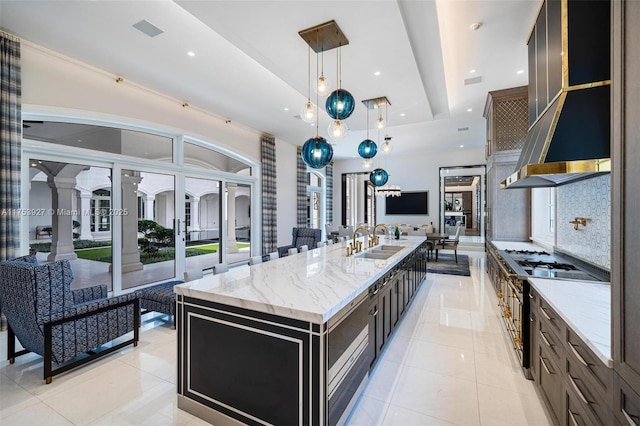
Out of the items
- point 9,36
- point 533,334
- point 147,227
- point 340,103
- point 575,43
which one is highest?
point 9,36

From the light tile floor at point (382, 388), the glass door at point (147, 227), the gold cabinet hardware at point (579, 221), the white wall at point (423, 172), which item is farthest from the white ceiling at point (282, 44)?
the white wall at point (423, 172)

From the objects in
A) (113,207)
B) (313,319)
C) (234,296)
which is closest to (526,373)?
(313,319)

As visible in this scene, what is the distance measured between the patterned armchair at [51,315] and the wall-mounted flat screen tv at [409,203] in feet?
33.1

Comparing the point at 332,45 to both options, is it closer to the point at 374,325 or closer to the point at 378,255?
the point at 378,255

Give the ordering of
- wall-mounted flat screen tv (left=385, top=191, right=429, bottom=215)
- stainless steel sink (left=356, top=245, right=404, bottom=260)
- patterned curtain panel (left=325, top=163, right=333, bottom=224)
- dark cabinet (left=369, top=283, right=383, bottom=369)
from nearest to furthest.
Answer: dark cabinet (left=369, top=283, right=383, bottom=369) < stainless steel sink (left=356, top=245, right=404, bottom=260) < wall-mounted flat screen tv (left=385, top=191, right=429, bottom=215) < patterned curtain panel (left=325, top=163, right=333, bottom=224)

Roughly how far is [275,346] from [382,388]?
123 cm

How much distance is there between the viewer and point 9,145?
323cm

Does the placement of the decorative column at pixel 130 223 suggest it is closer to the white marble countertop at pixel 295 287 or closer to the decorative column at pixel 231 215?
the decorative column at pixel 231 215

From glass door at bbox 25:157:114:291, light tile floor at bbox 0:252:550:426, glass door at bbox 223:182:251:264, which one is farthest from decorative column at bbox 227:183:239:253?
light tile floor at bbox 0:252:550:426

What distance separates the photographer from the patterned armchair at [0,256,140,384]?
220cm

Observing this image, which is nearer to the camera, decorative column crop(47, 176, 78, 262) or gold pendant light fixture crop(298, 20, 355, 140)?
gold pendant light fixture crop(298, 20, 355, 140)

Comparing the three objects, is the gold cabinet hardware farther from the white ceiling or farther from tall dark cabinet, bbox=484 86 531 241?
the white ceiling

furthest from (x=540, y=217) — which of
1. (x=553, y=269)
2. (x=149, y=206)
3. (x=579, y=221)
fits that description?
(x=149, y=206)

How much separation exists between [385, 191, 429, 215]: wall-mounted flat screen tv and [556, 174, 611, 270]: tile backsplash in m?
7.26
